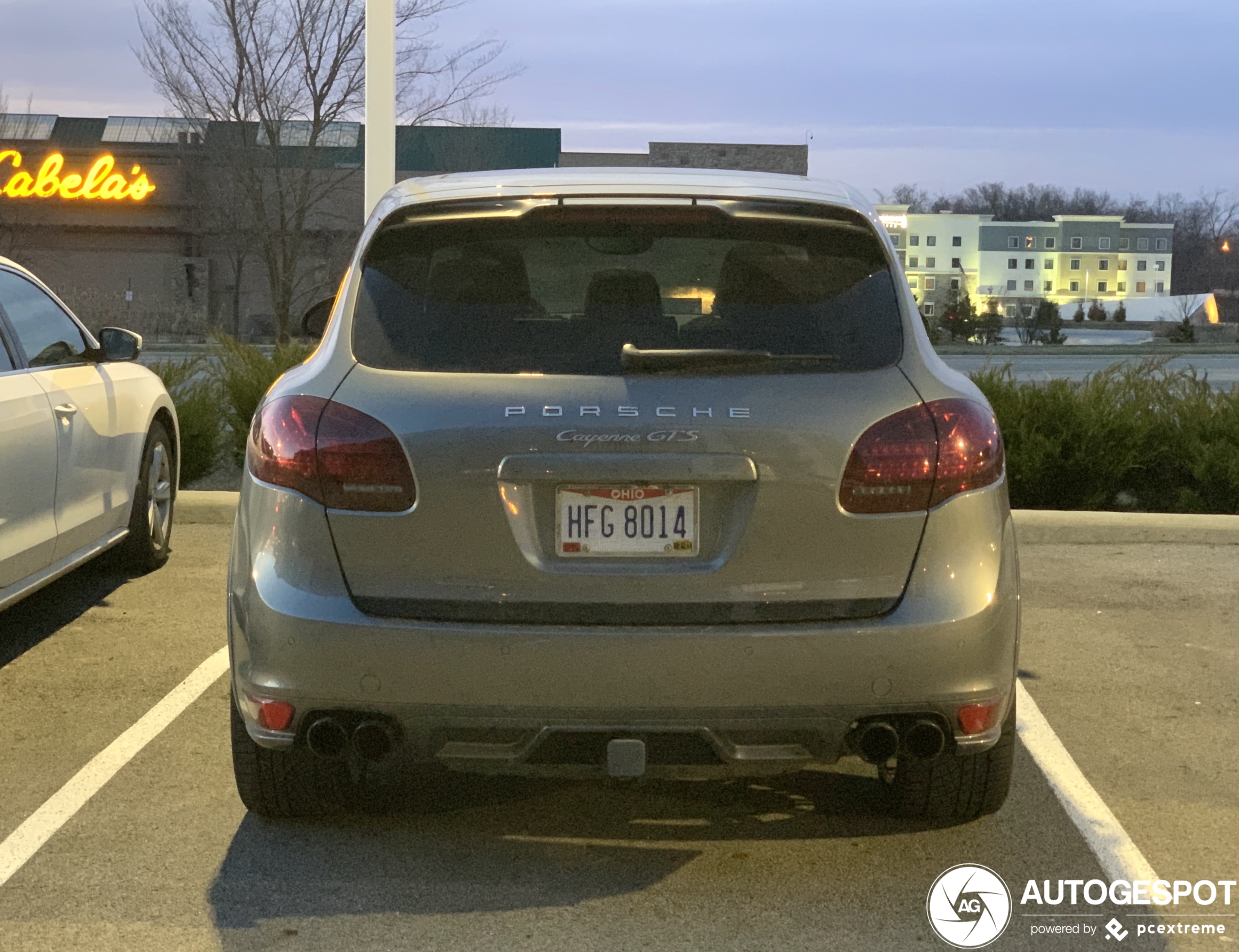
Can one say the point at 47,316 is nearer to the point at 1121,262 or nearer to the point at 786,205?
the point at 786,205

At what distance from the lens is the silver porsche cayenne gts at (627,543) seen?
3.48 m

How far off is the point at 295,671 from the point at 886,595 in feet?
4.55

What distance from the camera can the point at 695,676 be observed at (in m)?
3.47

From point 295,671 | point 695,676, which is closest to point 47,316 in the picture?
point 295,671

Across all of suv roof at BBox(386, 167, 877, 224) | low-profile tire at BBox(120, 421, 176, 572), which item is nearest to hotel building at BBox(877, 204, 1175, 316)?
low-profile tire at BBox(120, 421, 176, 572)

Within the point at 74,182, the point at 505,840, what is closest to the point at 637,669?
the point at 505,840

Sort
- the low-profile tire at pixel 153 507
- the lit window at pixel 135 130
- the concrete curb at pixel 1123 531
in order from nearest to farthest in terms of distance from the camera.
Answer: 1. the low-profile tire at pixel 153 507
2. the concrete curb at pixel 1123 531
3. the lit window at pixel 135 130

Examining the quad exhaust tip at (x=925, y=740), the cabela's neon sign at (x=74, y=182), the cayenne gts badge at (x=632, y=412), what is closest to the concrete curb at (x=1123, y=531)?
the quad exhaust tip at (x=925, y=740)

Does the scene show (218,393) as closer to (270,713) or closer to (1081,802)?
(270,713)

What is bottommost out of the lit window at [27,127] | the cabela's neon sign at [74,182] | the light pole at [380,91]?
the light pole at [380,91]

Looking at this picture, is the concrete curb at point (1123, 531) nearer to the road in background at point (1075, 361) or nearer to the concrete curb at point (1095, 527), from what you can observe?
the concrete curb at point (1095, 527)

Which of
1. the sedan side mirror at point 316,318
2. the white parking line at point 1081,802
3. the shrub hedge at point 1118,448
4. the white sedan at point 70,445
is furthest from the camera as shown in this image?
the shrub hedge at point 1118,448

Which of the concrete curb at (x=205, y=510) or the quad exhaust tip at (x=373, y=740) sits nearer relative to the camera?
the quad exhaust tip at (x=373, y=740)

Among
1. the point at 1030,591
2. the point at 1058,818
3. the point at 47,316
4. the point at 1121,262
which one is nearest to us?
the point at 1058,818
